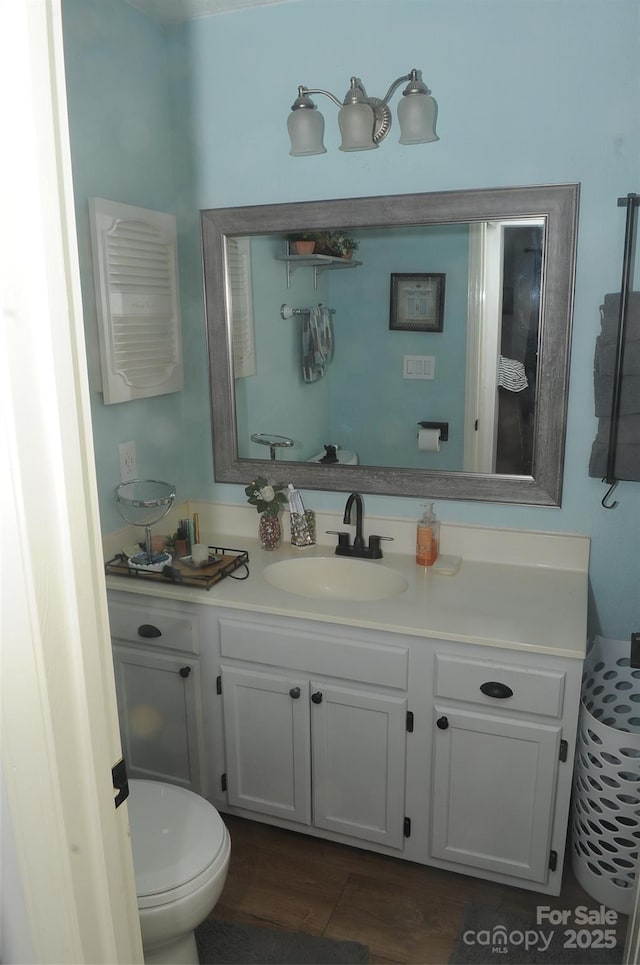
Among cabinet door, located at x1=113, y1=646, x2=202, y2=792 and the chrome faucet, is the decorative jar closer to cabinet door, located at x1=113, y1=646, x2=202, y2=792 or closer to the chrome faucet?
the chrome faucet

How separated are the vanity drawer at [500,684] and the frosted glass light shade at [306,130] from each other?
58.1 inches

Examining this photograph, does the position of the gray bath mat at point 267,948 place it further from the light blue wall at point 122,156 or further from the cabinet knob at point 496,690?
the light blue wall at point 122,156

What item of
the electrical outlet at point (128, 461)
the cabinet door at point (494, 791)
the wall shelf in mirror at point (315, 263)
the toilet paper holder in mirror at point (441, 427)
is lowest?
the cabinet door at point (494, 791)

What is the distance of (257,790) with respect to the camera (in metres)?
2.19

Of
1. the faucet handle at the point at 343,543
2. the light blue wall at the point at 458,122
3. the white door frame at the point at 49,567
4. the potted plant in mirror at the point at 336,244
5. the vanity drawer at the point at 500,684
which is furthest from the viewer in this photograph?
the faucet handle at the point at 343,543

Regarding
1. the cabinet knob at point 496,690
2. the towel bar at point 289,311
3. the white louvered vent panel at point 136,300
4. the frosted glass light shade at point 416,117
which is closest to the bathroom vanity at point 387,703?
the cabinet knob at point 496,690

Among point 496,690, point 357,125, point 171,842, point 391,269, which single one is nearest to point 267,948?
point 171,842

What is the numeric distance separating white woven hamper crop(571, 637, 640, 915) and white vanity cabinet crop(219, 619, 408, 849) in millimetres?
481

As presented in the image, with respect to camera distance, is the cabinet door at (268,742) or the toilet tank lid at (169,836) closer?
the toilet tank lid at (169,836)

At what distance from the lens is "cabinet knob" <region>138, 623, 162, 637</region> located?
2197 mm

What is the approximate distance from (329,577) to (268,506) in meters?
0.30

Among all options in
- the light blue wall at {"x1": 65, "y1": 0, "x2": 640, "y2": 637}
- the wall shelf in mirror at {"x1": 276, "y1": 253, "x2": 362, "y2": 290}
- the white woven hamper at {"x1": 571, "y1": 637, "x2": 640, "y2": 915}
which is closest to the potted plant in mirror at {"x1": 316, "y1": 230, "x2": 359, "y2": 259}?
the wall shelf in mirror at {"x1": 276, "y1": 253, "x2": 362, "y2": 290}

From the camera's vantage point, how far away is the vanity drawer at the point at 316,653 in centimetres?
195

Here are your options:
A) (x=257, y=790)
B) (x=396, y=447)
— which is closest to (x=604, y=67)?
(x=396, y=447)
